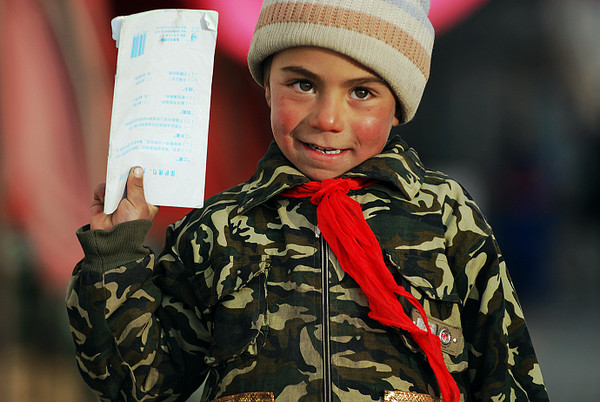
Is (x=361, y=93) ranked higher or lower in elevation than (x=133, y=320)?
higher

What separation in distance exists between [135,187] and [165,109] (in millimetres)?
149

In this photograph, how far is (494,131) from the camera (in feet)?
7.67

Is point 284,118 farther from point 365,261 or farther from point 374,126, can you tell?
point 365,261

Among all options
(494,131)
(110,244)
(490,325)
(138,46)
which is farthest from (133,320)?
(494,131)

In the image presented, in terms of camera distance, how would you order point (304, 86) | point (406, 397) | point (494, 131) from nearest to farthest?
point (406, 397) < point (304, 86) < point (494, 131)

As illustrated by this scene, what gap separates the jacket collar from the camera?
128cm

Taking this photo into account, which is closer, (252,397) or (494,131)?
(252,397)

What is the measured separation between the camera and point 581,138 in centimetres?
232

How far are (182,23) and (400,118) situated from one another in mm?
483

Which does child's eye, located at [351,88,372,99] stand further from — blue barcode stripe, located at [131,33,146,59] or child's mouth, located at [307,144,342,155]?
blue barcode stripe, located at [131,33,146,59]

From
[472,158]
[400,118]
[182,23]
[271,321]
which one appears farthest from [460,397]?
[472,158]

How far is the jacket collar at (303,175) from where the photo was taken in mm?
1275

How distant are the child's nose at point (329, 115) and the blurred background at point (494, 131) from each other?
3.56 feet

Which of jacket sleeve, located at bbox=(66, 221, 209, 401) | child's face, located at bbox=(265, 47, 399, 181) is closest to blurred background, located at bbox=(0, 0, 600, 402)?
jacket sleeve, located at bbox=(66, 221, 209, 401)
